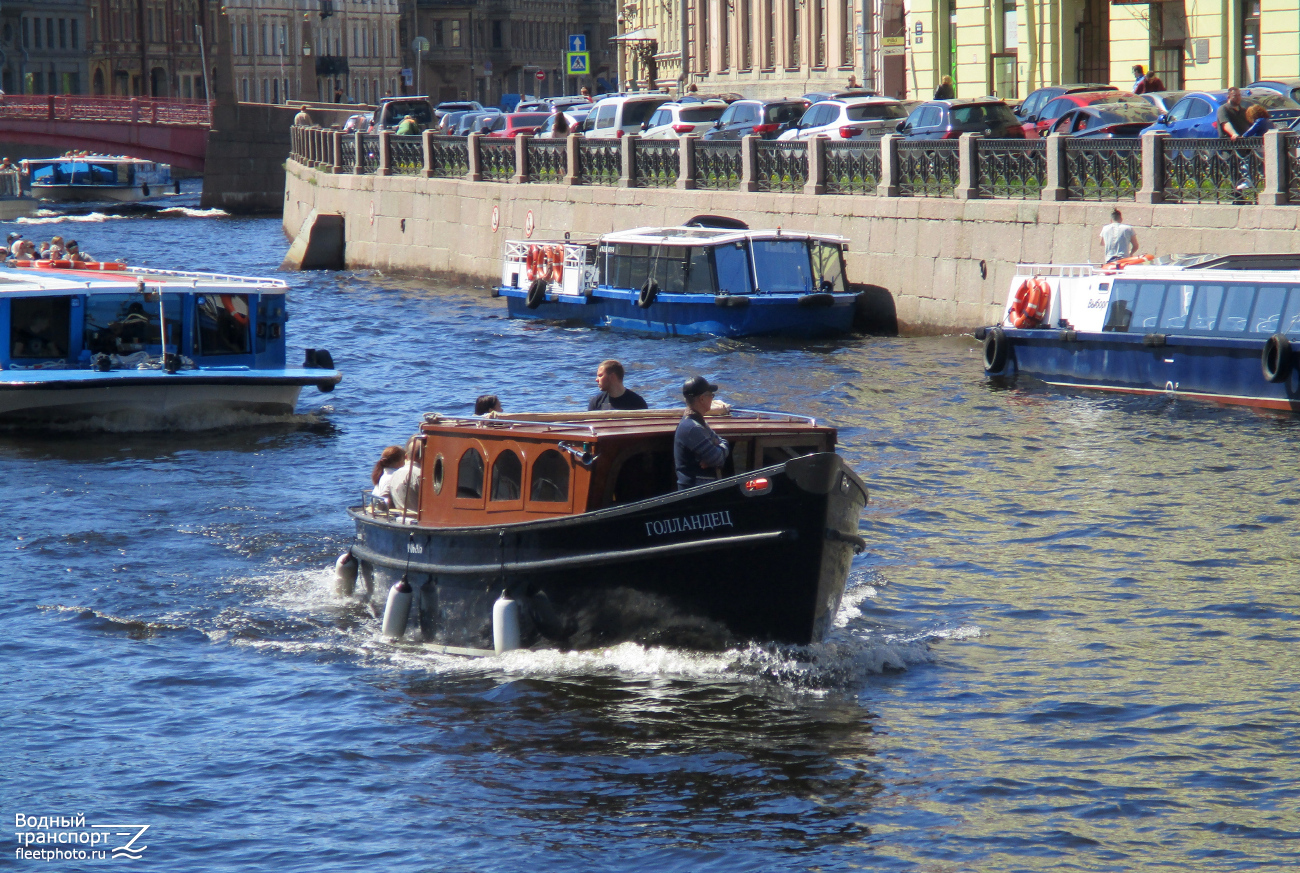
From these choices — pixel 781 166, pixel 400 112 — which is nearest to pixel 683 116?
pixel 781 166

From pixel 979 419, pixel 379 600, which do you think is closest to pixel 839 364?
pixel 979 419

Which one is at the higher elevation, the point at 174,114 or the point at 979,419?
the point at 174,114

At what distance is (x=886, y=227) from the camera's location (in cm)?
3103

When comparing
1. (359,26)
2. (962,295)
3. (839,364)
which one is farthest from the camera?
(359,26)

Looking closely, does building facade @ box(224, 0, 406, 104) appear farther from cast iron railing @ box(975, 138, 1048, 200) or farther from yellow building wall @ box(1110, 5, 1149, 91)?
cast iron railing @ box(975, 138, 1048, 200)

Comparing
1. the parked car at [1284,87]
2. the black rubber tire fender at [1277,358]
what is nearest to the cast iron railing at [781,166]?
the parked car at [1284,87]

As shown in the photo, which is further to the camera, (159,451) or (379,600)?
(159,451)

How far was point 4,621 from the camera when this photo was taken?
14.7m

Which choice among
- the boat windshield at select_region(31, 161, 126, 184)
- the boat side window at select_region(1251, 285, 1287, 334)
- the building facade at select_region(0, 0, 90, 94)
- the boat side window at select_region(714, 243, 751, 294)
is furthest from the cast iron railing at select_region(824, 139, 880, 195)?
the building facade at select_region(0, 0, 90, 94)

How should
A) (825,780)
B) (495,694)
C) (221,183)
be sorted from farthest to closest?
(221,183)
(495,694)
(825,780)

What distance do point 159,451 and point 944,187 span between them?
1383cm

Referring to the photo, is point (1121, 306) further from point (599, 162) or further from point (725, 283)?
point (599, 162)

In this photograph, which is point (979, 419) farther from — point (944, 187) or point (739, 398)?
point (944, 187)

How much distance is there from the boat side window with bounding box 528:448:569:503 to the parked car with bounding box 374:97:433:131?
42241 millimetres
